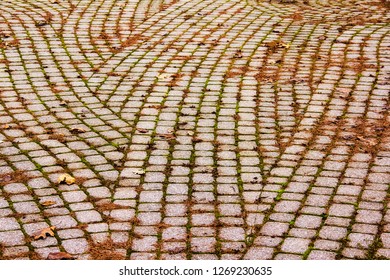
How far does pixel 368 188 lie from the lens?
4.98 meters

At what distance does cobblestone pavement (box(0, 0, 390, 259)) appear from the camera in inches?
174

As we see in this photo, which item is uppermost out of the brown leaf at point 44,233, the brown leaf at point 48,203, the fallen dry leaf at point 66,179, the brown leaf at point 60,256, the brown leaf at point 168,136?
the brown leaf at point 60,256

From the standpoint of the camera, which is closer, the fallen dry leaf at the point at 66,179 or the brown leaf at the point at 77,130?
the fallen dry leaf at the point at 66,179

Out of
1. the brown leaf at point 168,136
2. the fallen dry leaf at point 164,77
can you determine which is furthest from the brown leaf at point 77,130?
the fallen dry leaf at point 164,77

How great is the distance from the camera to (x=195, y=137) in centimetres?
591

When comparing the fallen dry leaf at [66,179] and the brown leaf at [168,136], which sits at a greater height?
the fallen dry leaf at [66,179]

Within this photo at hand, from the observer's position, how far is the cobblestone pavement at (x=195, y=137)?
14.5 ft

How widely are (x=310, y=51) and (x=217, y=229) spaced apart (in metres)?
4.33

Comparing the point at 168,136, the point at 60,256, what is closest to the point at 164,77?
the point at 168,136

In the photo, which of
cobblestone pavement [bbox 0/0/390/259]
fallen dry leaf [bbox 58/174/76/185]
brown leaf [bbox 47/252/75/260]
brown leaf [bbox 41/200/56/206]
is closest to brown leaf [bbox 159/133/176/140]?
cobblestone pavement [bbox 0/0/390/259]

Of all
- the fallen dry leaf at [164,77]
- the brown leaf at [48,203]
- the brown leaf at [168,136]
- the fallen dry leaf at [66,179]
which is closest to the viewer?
the brown leaf at [48,203]

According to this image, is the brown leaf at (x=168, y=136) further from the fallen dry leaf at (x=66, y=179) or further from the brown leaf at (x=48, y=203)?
the brown leaf at (x=48, y=203)
